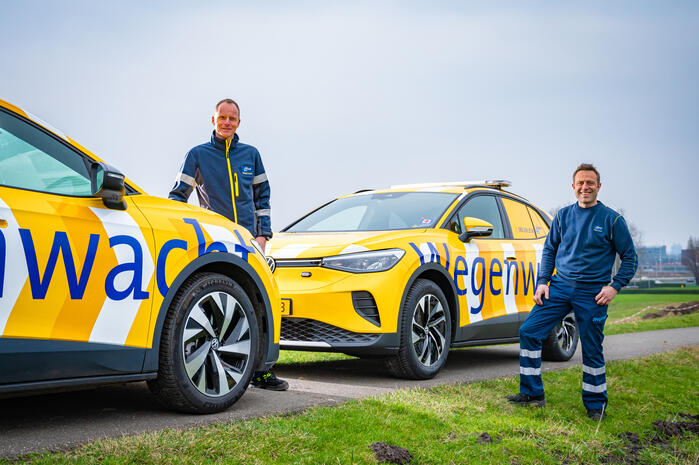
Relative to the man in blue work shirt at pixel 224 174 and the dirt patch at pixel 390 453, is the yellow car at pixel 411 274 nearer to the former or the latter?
the man in blue work shirt at pixel 224 174

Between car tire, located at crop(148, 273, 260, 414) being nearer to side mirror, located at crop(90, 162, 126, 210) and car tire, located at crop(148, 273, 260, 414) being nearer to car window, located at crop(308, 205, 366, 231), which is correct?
side mirror, located at crop(90, 162, 126, 210)

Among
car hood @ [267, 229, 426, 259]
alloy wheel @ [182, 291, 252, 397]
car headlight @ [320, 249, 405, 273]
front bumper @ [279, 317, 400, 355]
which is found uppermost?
car hood @ [267, 229, 426, 259]

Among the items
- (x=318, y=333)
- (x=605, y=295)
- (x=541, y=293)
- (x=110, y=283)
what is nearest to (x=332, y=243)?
(x=318, y=333)

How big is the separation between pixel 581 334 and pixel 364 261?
6.13ft

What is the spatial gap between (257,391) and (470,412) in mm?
1617

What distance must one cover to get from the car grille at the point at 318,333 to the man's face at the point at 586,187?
1.99 m

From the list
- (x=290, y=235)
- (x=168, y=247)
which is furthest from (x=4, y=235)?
(x=290, y=235)

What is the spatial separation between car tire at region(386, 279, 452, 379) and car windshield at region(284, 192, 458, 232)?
841 mm

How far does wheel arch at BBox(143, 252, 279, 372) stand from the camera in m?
4.38

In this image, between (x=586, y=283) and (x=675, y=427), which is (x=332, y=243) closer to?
(x=586, y=283)

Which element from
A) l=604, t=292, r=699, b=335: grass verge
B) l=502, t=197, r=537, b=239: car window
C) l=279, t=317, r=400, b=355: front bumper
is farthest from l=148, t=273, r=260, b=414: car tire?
l=604, t=292, r=699, b=335: grass verge

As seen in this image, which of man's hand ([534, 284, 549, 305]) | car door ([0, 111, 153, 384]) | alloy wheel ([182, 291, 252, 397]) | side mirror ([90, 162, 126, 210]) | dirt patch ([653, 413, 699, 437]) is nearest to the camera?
car door ([0, 111, 153, 384])

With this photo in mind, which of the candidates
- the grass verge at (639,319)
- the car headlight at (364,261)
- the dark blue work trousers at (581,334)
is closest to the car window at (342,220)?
the car headlight at (364,261)

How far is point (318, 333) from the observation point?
6375 mm
